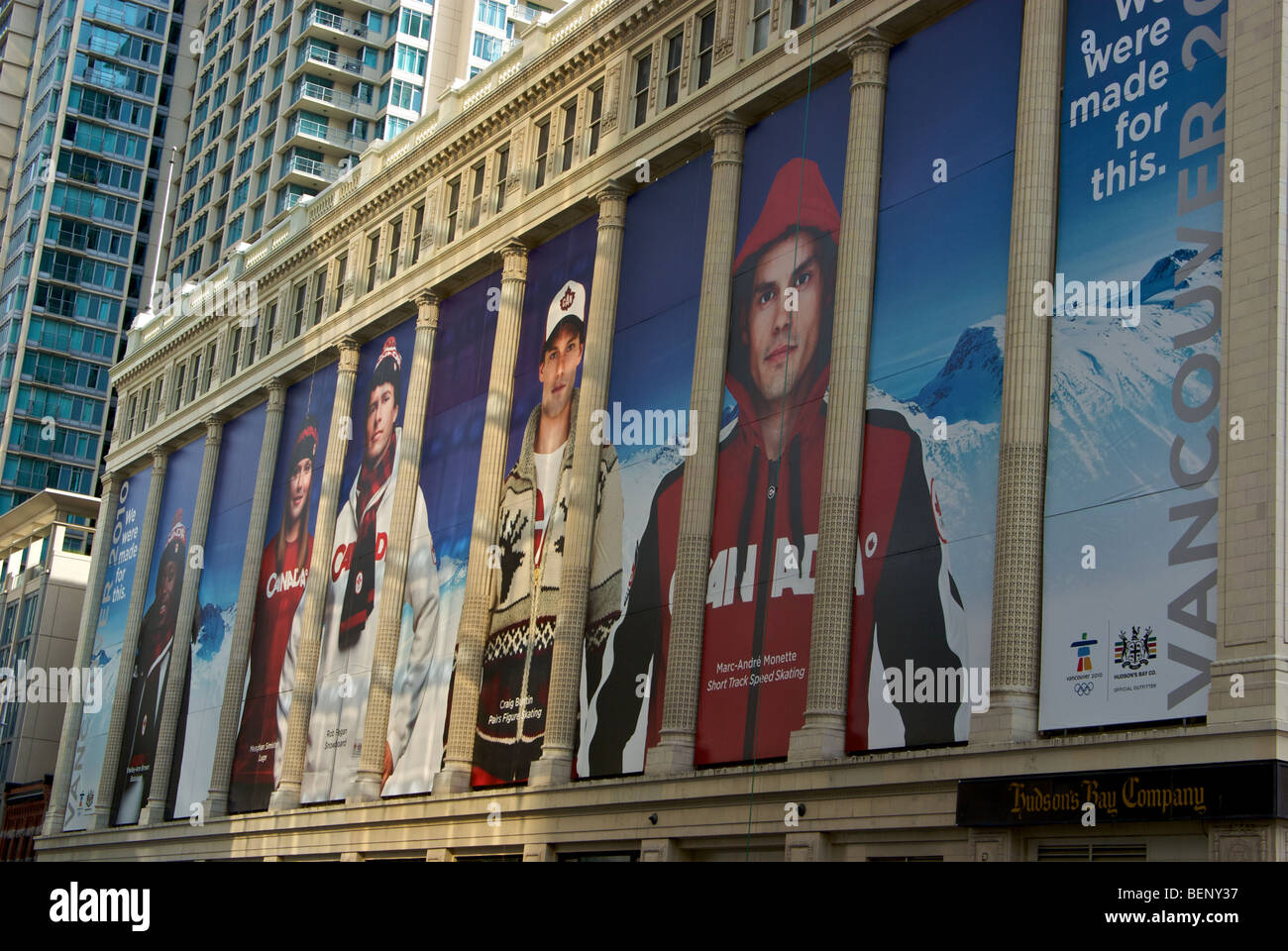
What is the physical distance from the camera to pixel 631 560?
41.3 metres

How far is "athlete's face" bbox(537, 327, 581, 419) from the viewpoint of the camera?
152ft

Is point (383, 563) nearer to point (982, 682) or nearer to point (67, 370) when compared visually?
point (982, 682)

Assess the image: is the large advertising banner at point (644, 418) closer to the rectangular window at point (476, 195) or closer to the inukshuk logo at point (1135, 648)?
the rectangular window at point (476, 195)

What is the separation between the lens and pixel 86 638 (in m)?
78.8

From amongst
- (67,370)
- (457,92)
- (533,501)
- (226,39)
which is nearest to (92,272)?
(67,370)

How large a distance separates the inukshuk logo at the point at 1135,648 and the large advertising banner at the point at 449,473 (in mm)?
25368

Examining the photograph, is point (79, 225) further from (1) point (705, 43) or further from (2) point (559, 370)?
(1) point (705, 43)

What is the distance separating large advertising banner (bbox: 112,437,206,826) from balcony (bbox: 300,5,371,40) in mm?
37893

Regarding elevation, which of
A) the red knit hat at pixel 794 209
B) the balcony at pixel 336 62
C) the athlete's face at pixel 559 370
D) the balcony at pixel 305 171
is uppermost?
the balcony at pixel 336 62

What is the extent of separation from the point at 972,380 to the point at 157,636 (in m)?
49.6

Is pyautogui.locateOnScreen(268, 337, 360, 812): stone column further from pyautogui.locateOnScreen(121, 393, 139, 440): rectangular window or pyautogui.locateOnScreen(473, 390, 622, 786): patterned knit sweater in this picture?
pyautogui.locateOnScreen(121, 393, 139, 440): rectangular window

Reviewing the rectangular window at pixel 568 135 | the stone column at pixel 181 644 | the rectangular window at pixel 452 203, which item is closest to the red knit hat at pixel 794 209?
the rectangular window at pixel 568 135

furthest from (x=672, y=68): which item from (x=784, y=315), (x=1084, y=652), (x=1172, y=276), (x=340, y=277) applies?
(x=1084, y=652)

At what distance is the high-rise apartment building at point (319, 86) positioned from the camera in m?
101
